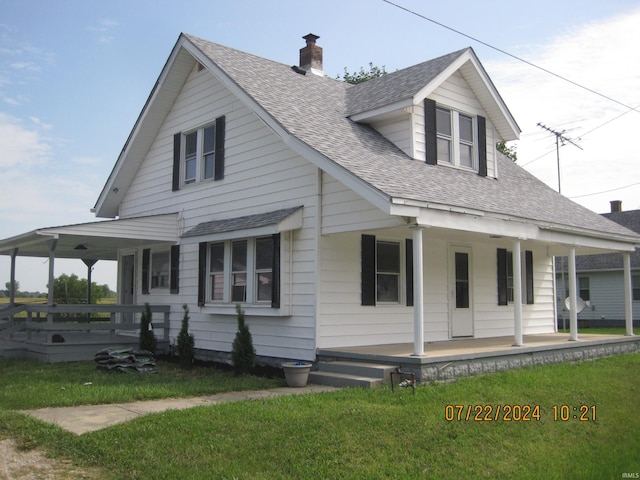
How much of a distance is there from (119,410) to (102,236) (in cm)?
642

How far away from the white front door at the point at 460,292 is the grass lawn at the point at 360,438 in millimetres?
4246

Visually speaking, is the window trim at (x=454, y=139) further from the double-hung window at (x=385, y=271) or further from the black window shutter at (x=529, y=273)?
the black window shutter at (x=529, y=273)

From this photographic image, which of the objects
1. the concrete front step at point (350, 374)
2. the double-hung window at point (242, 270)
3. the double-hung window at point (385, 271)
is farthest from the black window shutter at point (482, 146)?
the concrete front step at point (350, 374)

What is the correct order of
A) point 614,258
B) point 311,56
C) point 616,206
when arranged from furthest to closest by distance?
point 616,206, point 614,258, point 311,56

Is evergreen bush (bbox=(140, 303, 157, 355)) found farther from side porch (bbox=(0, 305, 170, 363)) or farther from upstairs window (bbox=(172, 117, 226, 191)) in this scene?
upstairs window (bbox=(172, 117, 226, 191))

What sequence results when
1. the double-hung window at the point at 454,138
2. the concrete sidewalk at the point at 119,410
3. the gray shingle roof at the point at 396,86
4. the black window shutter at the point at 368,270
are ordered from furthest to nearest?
the double-hung window at the point at 454,138
the gray shingle roof at the point at 396,86
the black window shutter at the point at 368,270
the concrete sidewalk at the point at 119,410

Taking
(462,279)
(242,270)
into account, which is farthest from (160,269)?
Result: (462,279)

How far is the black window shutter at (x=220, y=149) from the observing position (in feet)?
46.6

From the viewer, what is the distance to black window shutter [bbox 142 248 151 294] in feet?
54.2

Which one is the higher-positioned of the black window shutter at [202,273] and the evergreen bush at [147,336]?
the black window shutter at [202,273]

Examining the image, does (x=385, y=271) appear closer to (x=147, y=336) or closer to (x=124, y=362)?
(x=124, y=362)

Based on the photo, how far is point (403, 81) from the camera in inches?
572

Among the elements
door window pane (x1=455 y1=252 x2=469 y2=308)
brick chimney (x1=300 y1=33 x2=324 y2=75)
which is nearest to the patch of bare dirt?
door window pane (x1=455 y1=252 x2=469 y2=308)

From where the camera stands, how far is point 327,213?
1141 centimetres
